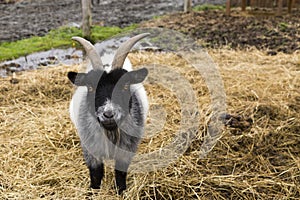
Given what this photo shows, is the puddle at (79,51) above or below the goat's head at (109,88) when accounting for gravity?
below

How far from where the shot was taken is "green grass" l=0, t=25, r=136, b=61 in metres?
7.62

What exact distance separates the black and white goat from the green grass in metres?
4.96

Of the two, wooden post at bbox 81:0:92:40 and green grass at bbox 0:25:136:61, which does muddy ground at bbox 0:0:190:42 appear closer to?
green grass at bbox 0:25:136:61

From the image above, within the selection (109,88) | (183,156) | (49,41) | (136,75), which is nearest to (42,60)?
(49,41)

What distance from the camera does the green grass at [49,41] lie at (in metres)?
7.62

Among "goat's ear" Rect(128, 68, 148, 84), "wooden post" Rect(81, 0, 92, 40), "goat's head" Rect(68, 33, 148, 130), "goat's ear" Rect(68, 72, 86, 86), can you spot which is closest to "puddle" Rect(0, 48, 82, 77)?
"wooden post" Rect(81, 0, 92, 40)

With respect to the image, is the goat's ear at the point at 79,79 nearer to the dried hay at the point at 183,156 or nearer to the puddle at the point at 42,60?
the dried hay at the point at 183,156

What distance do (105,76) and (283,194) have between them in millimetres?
1884

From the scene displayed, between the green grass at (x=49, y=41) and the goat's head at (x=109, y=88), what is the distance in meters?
5.12

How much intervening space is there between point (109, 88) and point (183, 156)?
1396mm

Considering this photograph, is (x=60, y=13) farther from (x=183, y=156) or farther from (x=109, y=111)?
(x=109, y=111)

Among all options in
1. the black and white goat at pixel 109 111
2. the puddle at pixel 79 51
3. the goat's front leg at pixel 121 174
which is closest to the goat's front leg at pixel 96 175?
the black and white goat at pixel 109 111

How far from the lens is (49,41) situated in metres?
8.59

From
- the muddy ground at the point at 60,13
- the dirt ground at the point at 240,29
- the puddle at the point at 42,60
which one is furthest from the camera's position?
the muddy ground at the point at 60,13
